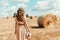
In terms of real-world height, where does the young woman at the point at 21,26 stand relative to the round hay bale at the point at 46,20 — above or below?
above

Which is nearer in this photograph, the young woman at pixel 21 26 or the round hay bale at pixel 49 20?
the young woman at pixel 21 26

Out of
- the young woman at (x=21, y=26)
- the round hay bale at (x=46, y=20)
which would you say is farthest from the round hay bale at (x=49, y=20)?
the young woman at (x=21, y=26)

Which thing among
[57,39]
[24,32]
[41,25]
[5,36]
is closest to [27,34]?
[24,32]

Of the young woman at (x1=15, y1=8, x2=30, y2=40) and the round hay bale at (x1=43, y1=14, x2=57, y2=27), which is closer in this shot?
the young woman at (x1=15, y1=8, x2=30, y2=40)

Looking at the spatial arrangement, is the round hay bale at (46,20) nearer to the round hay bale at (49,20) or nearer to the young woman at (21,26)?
the round hay bale at (49,20)

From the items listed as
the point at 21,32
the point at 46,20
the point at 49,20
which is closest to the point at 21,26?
the point at 21,32

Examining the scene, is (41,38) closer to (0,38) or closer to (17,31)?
(0,38)

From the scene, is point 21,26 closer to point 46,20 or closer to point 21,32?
point 21,32

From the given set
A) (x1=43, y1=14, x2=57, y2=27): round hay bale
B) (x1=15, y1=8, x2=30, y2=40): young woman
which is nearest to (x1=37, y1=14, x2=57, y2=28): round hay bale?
(x1=43, y1=14, x2=57, y2=27): round hay bale

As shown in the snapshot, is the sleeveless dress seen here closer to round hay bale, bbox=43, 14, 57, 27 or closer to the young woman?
the young woman

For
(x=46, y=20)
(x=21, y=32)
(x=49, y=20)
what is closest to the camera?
(x=21, y=32)

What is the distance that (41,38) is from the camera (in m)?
11.8

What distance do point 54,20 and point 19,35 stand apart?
1278 cm

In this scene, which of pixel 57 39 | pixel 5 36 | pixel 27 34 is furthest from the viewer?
pixel 5 36
